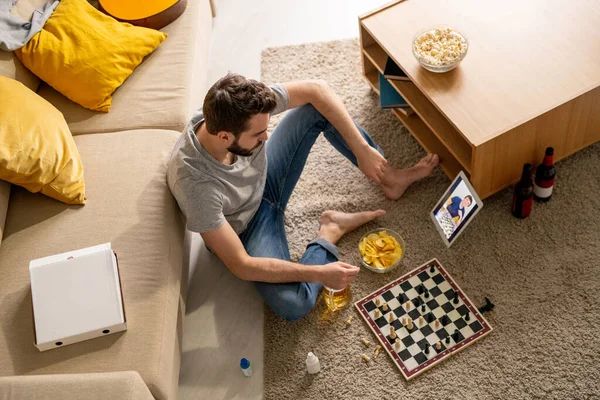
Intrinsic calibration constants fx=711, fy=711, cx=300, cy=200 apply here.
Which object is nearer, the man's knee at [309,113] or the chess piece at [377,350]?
the chess piece at [377,350]

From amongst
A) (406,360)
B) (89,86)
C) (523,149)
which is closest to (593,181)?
(523,149)

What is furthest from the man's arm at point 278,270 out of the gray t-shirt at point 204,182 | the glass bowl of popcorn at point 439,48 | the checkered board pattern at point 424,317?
the glass bowl of popcorn at point 439,48

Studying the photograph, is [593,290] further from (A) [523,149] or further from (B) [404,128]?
(B) [404,128]

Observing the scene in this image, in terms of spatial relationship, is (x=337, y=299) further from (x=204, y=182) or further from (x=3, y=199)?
(x=3, y=199)

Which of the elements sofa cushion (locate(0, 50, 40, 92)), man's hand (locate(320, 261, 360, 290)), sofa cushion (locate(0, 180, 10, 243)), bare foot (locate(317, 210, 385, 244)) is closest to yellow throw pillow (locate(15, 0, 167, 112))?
sofa cushion (locate(0, 50, 40, 92))

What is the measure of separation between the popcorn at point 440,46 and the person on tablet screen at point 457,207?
1.62 ft

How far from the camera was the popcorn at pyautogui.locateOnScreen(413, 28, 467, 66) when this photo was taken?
2570mm

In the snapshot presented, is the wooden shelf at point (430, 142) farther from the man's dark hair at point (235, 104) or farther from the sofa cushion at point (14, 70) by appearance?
the sofa cushion at point (14, 70)

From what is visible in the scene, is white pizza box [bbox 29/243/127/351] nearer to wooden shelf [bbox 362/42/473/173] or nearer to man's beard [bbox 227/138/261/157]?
man's beard [bbox 227/138/261/157]

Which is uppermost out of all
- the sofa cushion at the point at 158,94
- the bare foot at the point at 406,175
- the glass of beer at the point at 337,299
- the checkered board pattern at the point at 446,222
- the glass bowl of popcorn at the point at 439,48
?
the glass bowl of popcorn at the point at 439,48

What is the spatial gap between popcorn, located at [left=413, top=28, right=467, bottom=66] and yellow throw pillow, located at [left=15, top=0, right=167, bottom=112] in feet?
3.58

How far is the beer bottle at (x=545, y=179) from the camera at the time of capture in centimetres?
255

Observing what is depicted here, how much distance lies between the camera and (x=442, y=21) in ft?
9.09

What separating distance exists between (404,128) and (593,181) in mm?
791
